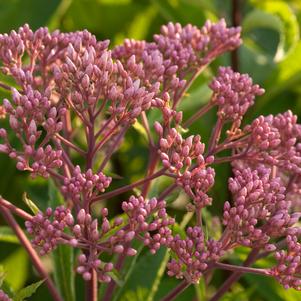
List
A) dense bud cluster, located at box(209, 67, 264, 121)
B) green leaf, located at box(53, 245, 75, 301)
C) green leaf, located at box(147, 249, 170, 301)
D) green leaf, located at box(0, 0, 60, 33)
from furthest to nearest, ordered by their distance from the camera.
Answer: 1. green leaf, located at box(0, 0, 60, 33)
2. green leaf, located at box(147, 249, 170, 301)
3. green leaf, located at box(53, 245, 75, 301)
4. dense bud cluster, located at box(209, 67, 264, 121)

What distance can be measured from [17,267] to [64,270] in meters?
0.93

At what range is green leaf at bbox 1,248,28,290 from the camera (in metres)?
2.66

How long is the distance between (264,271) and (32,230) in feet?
1.59

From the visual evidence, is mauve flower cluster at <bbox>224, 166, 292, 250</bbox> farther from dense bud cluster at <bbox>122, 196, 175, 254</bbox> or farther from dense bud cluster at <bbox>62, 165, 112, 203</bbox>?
dense bud cluster at <bbox>62, 165, 112, 203</bbox>

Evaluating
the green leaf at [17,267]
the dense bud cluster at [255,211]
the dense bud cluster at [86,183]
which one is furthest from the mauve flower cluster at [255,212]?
the green leaf at [17,267]

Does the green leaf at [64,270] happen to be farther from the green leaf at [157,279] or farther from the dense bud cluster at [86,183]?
the dense bud cluster at [86,183]

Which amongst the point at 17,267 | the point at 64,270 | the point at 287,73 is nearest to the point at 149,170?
the point at 64,270

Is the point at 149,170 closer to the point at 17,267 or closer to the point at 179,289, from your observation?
the point at 179,289

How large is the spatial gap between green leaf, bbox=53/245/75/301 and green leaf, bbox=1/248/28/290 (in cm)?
86

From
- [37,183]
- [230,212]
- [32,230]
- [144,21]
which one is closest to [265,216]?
[230,212]

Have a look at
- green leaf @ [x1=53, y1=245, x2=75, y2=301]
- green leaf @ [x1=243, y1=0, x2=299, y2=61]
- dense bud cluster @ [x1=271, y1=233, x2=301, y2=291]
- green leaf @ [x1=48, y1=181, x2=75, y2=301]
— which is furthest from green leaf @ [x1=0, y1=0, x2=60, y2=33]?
dense bud cluster @ [x1=271, y1=233, x2=301, y2=291]

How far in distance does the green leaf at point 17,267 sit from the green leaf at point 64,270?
86cm

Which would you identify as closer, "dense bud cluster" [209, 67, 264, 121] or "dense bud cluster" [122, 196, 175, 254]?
"dense bud cluster" [122, 196, 175, 254]

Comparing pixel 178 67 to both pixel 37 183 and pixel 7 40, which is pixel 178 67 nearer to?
pixel 7 40
